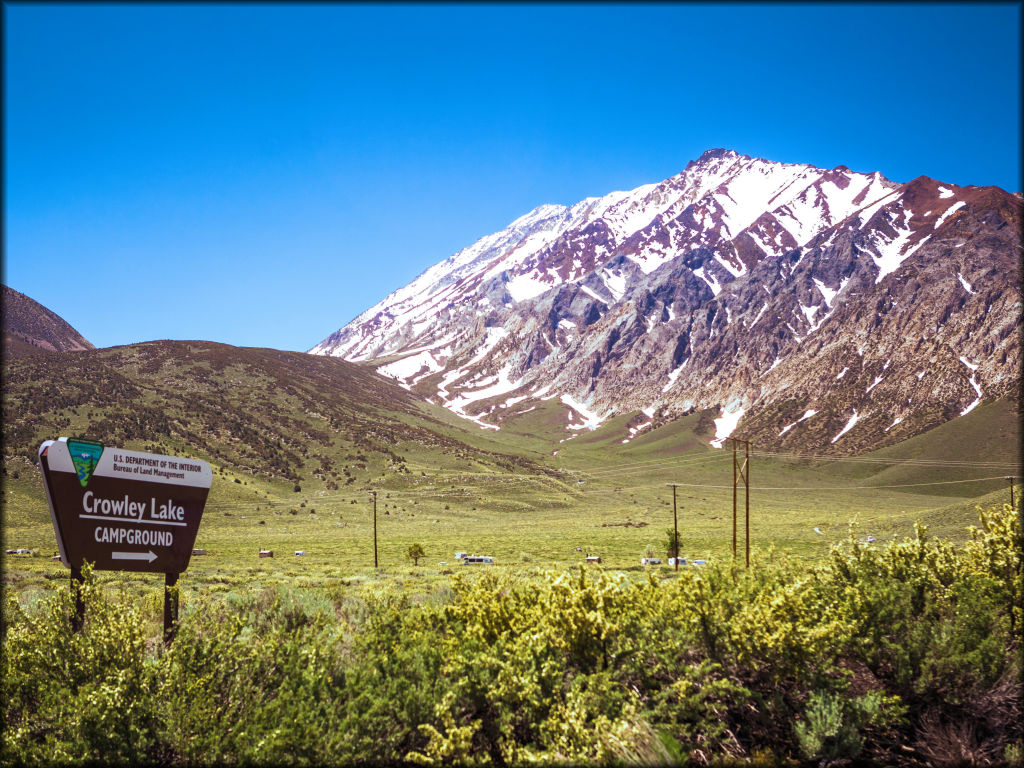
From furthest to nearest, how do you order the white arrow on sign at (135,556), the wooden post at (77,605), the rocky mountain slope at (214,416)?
A: the rocky mountain slope at (214,416)
the white arrow on sign at (135,556)
the wooden post at (77,605)

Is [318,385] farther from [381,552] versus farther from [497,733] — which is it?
[497,733]

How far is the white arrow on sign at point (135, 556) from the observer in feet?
34.5

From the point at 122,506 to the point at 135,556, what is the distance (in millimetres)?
906

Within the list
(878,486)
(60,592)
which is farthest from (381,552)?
(878,486)

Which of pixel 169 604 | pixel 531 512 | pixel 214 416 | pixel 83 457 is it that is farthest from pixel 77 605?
pixel 214 416

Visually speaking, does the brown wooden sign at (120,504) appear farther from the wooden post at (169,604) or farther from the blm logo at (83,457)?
the wooden post at (169,604)

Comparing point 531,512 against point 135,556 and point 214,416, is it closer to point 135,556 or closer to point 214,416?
point 214,416

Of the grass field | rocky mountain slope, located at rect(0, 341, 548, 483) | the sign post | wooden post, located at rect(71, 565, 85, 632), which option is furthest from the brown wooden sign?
rocky mountain slope, located at rect(0, 341, 548, 483)

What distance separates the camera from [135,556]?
10.7 m

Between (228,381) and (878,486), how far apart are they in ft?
559

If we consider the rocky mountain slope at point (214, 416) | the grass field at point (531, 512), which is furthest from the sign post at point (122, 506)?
the rocky mountain slope at point (214, 416)

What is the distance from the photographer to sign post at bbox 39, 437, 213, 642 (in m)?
9.95

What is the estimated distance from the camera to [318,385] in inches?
7367

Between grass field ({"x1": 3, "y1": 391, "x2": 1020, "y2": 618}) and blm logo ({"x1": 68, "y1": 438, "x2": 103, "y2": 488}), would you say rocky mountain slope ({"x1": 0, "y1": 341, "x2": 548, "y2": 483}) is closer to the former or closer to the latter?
grass field ({"x1": 3, "y1": 391, "x2": 1020, "y2": 618})
